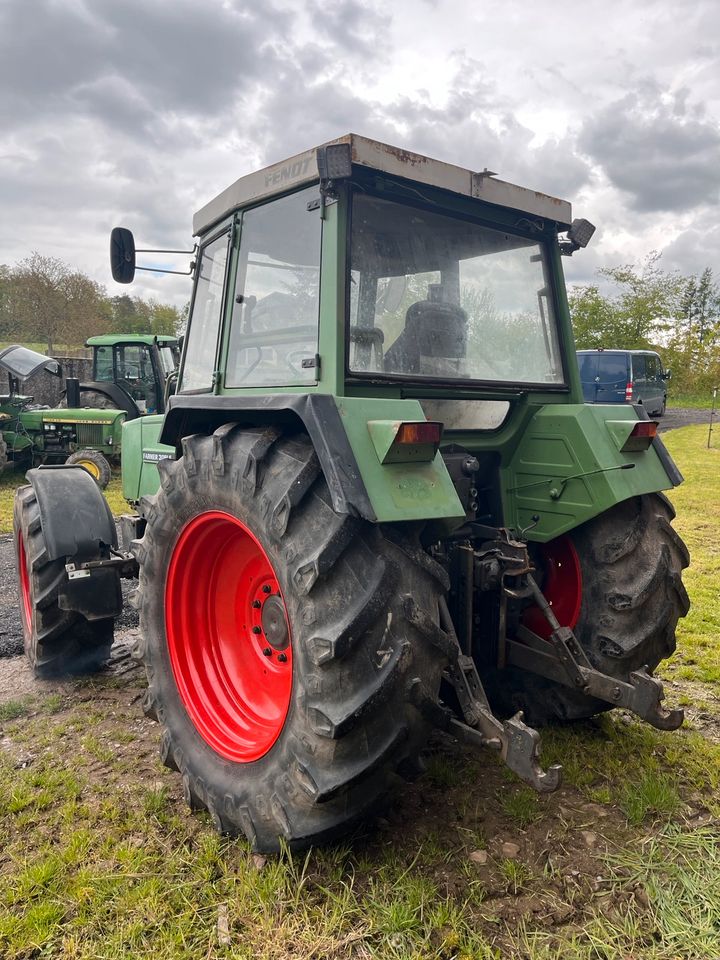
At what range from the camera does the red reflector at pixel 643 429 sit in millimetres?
2762

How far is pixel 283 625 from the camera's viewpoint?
231 cm

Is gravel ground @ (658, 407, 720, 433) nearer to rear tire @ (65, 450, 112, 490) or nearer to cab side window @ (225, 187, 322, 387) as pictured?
rear tire @ (65, 450, 112, 490)

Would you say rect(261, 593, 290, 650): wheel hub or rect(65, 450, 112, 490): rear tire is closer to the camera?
rect(261, 593, 290, 650): wheel hub

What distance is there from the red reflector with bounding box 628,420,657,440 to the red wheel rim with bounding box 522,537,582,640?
1.72 ft

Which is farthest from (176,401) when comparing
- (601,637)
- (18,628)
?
(18,628)

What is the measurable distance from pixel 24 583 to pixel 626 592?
3331 mm

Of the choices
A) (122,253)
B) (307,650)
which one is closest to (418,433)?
(307,650)

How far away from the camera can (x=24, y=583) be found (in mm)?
4078

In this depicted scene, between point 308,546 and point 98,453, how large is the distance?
30.4ft

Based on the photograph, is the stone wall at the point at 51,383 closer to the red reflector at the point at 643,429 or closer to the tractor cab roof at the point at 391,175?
the tractor cab roof at the point at 391,175

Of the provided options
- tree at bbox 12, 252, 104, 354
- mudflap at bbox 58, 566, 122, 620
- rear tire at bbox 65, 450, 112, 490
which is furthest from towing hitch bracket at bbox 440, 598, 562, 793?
tree at bbox 12, 252, 104, 354

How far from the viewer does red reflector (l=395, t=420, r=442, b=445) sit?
78.4 inches

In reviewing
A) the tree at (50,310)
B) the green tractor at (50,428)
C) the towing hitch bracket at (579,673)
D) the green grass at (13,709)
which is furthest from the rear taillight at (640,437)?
the tree at (50,310)

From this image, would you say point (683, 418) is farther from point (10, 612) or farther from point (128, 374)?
point (10, 612)
